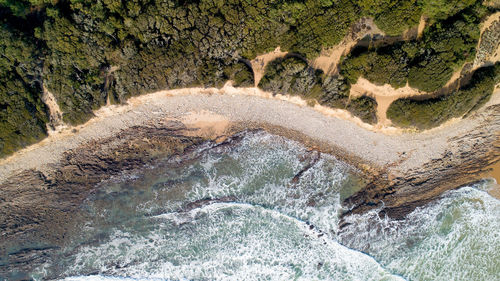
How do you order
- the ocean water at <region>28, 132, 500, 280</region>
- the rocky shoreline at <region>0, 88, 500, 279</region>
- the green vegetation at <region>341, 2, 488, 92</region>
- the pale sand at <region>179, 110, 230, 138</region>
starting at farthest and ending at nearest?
1. the pale sand at <region>179, 110, 230, 138</region>
2. the ocean water at <region>28, 132, 500, 280</region>
3. the rocky shoreline at <region>0, 88, 500, 279</region>
4. the green vegetation at <region>341, 2, 488, 92</region>

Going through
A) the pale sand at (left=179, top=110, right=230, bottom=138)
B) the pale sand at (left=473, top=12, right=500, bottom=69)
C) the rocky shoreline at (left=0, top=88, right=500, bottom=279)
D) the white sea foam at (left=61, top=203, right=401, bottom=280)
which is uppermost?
the pale sand at (left=473, top=12, right=500, bottom=69)

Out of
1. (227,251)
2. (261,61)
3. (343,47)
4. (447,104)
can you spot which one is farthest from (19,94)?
(447,104)

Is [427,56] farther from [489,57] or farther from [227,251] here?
[227,251]

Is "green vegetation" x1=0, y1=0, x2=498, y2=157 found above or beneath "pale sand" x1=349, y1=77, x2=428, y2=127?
above

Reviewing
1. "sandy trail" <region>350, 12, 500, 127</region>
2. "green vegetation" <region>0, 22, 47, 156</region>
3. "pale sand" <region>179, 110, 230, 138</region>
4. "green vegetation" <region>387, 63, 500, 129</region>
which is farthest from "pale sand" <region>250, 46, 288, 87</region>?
"green vegetation" <region>0, 22, 47, 156</region>

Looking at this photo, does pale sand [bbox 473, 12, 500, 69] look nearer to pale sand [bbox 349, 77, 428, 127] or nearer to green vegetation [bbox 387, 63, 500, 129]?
green vegetation [bbox 387, 63, 500, 129]

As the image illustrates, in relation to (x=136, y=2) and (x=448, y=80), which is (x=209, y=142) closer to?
(x=136, y=2)
